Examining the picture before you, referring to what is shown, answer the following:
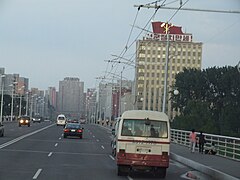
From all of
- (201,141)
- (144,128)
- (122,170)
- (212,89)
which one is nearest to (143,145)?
(144,128)

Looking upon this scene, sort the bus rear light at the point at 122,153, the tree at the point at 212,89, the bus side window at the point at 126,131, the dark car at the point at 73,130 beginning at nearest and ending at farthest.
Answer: the bus rear light at the point at 122,153 < the bus side window at the point at 126,131 < the dark car at the point at 73,130 < the tree at the point at 212,89

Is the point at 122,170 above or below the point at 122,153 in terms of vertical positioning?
below

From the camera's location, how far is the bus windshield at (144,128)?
17188 millimetres

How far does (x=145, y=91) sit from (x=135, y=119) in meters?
93.5

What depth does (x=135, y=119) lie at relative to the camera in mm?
17422

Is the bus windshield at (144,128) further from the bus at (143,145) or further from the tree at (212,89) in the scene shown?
the tree at (212,89)

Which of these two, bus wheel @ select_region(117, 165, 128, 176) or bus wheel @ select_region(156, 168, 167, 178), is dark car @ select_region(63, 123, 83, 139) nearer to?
bus wheel @ select_region(117, 165, 128, 176)

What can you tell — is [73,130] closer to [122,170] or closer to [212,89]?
[122,170]

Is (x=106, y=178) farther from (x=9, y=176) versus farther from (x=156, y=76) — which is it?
(x=156, y=76)

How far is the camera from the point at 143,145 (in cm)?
1686

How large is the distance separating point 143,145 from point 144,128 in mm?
697

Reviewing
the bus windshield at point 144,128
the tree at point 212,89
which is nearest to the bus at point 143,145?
the bus windshield at point 144,128

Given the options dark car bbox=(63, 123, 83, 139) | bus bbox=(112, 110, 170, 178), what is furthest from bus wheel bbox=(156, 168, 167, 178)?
dark car bbox=(63, 123, 83, 139)

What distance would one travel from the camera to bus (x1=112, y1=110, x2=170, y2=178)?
16.8 m
